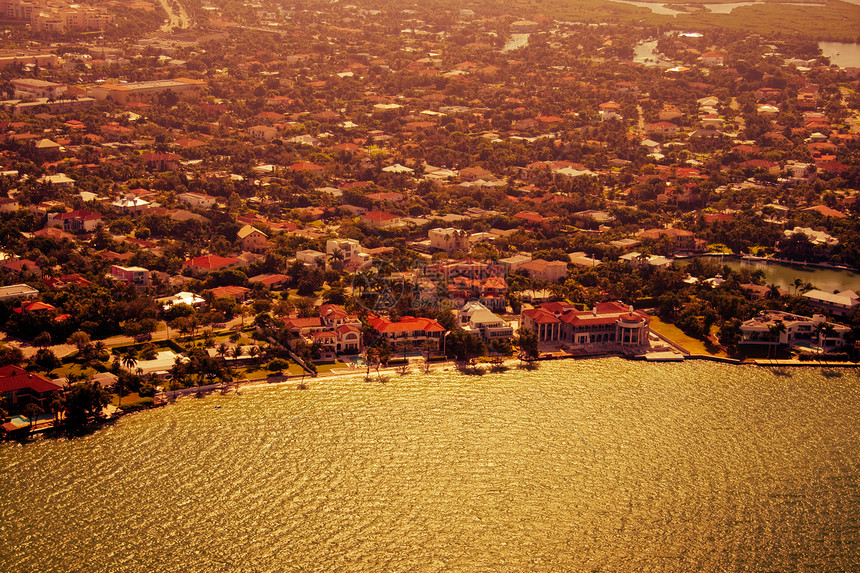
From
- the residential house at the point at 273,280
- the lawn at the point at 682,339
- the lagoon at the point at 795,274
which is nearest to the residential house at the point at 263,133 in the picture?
the residential house at the point at 273,280

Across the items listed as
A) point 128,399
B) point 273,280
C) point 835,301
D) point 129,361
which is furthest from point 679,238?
point 128,399

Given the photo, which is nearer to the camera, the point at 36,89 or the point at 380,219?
the point at 380,219

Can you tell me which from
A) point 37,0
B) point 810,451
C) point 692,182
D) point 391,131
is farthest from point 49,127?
point 810,451

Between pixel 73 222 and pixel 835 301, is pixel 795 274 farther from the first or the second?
pixel 73 222

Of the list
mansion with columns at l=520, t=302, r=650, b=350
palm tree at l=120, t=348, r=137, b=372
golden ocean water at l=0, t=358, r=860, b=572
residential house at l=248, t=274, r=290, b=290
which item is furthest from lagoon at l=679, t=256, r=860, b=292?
palm tree at l=120, t=348, r=137, b=372

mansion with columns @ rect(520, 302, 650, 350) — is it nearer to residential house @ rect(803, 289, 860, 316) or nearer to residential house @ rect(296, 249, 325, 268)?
residential house @ rect(803, 289, 860, 316)

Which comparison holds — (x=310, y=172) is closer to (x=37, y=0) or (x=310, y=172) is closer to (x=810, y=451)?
(x=810, y=451)
